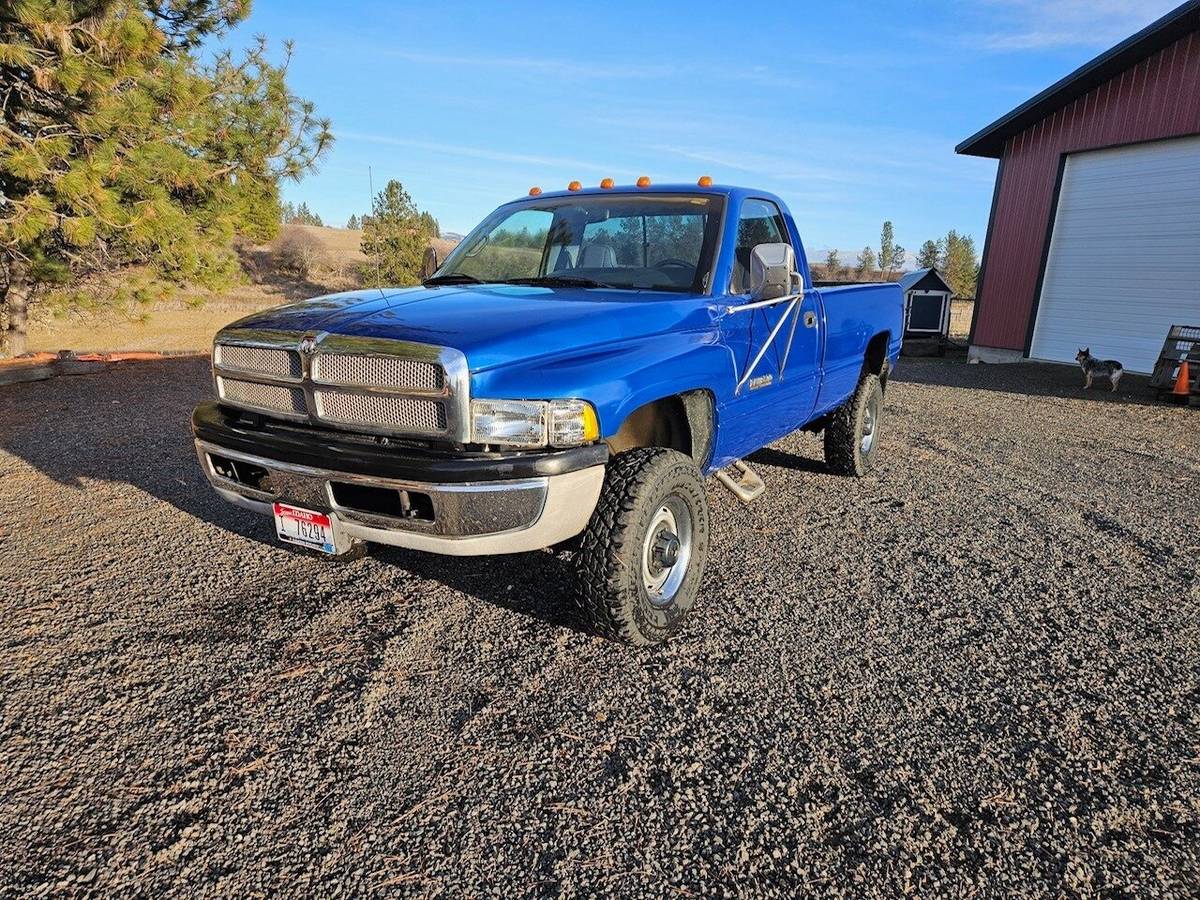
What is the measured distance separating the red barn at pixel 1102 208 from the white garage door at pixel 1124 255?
0.7 inches

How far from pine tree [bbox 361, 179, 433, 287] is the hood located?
24.9 m

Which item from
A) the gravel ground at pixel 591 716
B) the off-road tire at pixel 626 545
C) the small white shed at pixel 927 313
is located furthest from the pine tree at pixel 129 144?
the small white shed at pixel 927 313

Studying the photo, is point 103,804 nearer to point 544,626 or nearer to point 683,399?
point 544,626

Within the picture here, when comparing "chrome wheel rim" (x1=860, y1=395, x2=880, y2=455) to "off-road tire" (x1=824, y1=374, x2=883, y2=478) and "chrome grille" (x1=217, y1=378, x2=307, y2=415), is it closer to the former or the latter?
"off-road tire" (x1=824, y1=374, x2=883, y2=478)

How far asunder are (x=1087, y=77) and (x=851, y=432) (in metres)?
12.1

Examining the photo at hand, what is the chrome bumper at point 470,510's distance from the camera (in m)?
2.54

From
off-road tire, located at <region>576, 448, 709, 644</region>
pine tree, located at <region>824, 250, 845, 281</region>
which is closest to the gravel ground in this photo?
off-road tire, located at <region>576, 448, 709, 644</region>

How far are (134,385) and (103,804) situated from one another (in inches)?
327

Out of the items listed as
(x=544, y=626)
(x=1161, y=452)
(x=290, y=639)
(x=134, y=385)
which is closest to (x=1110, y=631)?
(x=544, y=626)

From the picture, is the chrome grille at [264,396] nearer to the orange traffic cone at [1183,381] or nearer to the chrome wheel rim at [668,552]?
the chrome wheel rim at [668,552]

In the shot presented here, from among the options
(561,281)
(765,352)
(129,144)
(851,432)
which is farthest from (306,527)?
(129,144)

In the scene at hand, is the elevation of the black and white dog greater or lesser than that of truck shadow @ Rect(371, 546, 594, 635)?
greater

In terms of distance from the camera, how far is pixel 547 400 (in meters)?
2.58

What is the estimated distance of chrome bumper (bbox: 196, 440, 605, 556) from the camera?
2537 millimetres
